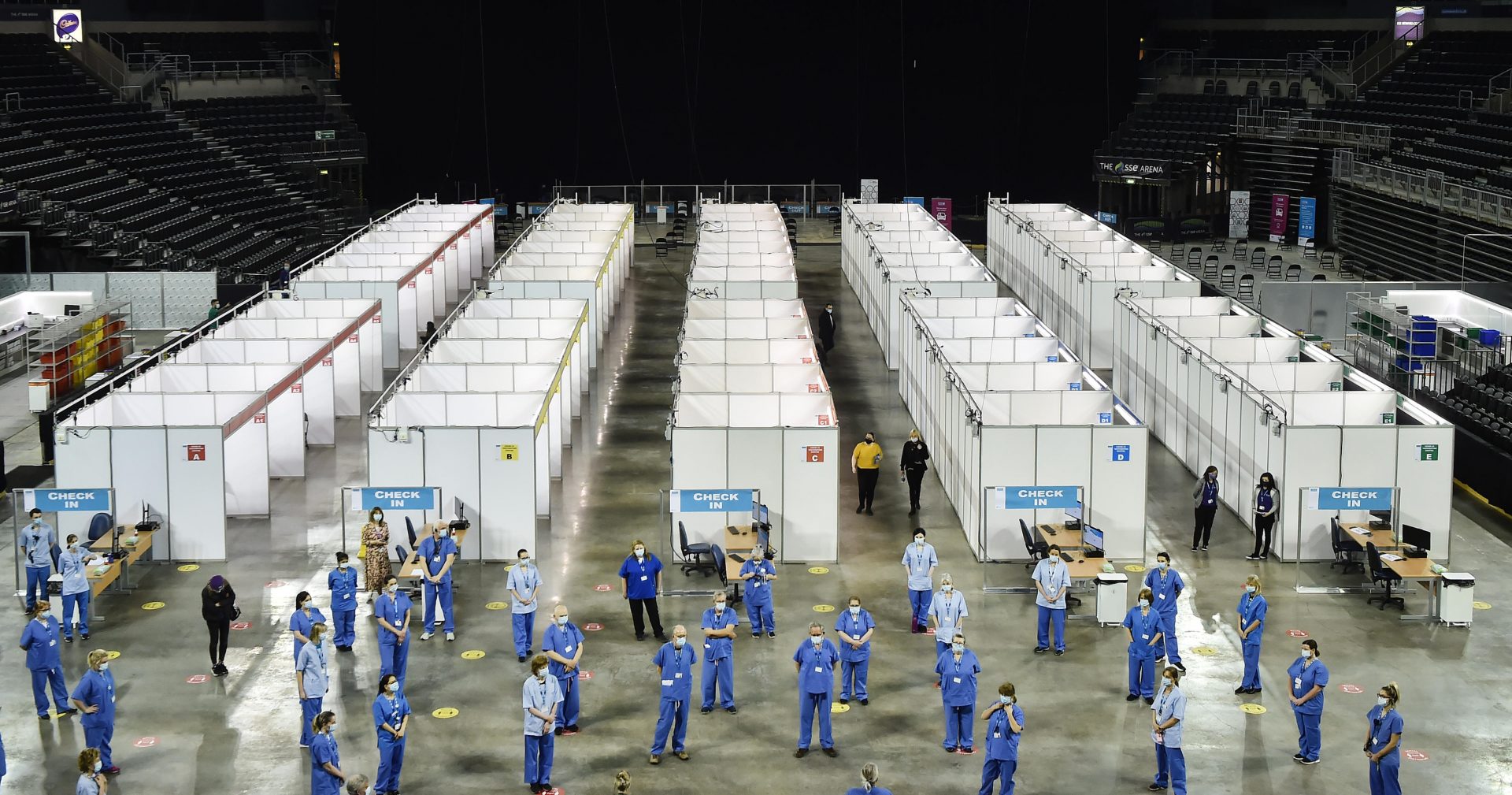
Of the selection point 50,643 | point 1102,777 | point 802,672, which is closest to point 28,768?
point 50,643

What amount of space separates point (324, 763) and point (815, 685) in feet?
13.7

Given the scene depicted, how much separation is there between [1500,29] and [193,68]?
125ft

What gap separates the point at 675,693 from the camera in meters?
14.0

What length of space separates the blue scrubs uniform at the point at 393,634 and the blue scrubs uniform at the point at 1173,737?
22.3 ft

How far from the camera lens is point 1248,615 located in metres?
15.3

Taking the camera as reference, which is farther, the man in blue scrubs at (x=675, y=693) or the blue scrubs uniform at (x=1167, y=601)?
the blue scrubs uniform at (x=1167, y=601)

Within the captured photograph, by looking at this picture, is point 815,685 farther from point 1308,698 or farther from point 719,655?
point 1308,698

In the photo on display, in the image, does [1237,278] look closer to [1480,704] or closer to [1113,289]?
[1113,289]

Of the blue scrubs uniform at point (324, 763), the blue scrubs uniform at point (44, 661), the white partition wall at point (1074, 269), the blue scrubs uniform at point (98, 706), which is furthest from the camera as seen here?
the white partition wall at point (1074, 269)

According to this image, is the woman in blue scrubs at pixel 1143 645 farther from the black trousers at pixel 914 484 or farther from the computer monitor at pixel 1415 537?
the black trousers at pixel 914 484

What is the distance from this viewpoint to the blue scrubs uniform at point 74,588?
1670 centimetres

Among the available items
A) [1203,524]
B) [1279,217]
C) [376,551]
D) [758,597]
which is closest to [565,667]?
[758,597]

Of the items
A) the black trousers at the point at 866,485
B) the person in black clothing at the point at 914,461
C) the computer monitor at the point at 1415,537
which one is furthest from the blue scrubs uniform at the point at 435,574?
the computer monitor at the point at 1415,537

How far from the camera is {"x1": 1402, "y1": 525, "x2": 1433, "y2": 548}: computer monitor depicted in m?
18.3
